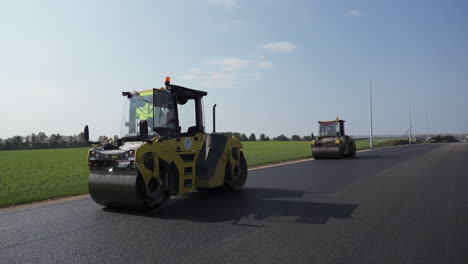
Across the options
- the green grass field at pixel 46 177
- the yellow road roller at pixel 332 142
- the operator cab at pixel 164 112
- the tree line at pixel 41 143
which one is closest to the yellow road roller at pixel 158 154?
the operator cab at pixel 164 112

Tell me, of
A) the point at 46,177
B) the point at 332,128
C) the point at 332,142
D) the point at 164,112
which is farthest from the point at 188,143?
the point at 332,128

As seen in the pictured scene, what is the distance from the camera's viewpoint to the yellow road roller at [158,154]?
6.16 metres

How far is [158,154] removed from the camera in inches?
253

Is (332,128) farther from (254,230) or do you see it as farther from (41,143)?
(41,143)

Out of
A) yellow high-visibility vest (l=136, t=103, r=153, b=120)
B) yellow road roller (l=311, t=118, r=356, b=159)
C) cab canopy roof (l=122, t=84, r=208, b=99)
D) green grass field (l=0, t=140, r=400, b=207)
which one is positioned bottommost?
green grass field (l=0, t=140, r=400, b=207)

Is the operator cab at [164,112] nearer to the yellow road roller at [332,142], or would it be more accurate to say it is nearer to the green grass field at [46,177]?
the green grass field at [46,177]

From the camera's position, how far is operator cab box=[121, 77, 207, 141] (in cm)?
687

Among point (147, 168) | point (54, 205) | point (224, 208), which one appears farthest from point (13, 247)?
point (224, 208)

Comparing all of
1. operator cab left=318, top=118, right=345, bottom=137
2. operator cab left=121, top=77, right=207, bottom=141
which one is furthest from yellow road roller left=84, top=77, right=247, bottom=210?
operator cab left=318, top=118, right=345, bottom=137

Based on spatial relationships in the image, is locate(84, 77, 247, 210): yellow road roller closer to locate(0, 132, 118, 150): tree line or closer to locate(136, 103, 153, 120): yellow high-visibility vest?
locate(136, 103, 153, 120): yellow high-visibility vest

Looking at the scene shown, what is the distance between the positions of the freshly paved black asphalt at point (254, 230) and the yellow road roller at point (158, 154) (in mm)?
403

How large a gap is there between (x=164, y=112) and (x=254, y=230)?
315 cm

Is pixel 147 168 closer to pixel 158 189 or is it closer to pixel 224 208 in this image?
pixel 158 189

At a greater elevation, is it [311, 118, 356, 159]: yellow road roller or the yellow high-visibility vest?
the yellow high-visibility vest
